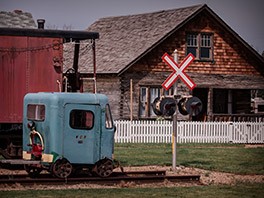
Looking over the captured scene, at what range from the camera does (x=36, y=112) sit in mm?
19188

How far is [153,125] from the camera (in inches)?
1431

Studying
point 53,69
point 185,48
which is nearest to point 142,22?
point 185,48

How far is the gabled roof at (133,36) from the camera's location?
39625 mm

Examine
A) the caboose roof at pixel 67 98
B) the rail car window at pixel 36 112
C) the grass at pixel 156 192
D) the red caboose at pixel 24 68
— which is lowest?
the grass at pixel 156 192

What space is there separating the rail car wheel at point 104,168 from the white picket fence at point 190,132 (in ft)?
54.1

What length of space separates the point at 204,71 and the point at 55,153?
996 inches

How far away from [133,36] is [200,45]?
371cm

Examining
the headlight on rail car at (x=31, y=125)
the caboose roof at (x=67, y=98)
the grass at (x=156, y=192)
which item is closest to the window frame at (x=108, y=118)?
the caboose roof at (x=67, y=98)

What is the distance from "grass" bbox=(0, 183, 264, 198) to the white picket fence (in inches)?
697

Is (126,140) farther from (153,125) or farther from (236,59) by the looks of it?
(236,59)

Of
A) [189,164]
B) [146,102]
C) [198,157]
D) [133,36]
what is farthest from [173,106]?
[133,36]

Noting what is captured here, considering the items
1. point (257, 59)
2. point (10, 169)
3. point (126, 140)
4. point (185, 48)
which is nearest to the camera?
point (10, 169)

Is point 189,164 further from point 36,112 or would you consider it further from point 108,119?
point 36,112

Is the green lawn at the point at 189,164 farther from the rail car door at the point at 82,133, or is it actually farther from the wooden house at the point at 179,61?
the wooden house at the point at 179,61
